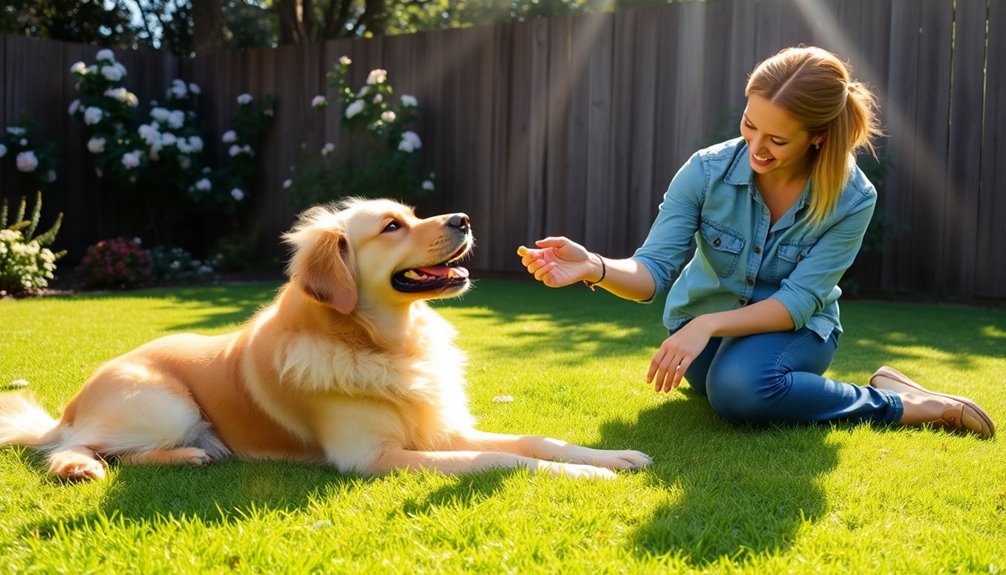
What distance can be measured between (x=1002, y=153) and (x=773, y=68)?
4891 mm

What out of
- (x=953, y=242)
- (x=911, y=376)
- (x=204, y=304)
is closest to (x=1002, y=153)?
(x=953, y=242)

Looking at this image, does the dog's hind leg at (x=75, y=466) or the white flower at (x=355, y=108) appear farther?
the white flower at (x=355, y=108)

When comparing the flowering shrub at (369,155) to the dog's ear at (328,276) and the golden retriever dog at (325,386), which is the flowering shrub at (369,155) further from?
the dog's ear at (328,276)

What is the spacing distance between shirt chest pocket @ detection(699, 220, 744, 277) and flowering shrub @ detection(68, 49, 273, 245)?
27.7 feet

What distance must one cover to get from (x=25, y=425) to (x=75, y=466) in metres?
0.58

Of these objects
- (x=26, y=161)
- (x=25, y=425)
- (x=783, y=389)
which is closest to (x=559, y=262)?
(x=783, y=389)

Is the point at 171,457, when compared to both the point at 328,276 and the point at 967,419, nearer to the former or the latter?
the point at 328,276

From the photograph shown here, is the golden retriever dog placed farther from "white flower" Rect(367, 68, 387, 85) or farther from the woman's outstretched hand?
"white flower" Rect(367, 68, 387, 85)

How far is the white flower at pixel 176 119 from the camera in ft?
35.2

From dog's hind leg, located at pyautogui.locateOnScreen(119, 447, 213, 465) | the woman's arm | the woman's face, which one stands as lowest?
dog's hind leg, located at pyautogui.locateOnScreen(119, 447, 213, 465)

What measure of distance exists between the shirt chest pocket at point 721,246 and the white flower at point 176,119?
351 inches

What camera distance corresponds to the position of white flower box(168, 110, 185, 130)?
1072 centimetres

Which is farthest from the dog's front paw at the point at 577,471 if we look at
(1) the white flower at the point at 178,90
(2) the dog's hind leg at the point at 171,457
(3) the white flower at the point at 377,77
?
(1) the white flower at the point at 178,90

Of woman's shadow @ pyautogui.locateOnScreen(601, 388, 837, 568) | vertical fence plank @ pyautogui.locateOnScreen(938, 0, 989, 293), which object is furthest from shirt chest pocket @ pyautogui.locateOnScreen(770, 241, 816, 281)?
vertical fence plank @ pyautogui.locateOnScreen(938, 0, 989, 293)
